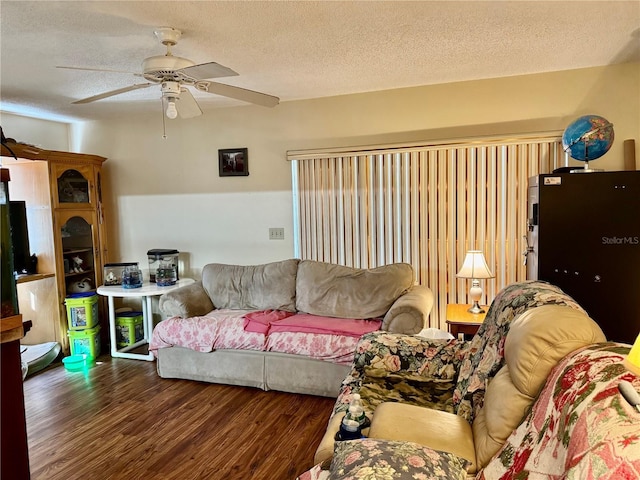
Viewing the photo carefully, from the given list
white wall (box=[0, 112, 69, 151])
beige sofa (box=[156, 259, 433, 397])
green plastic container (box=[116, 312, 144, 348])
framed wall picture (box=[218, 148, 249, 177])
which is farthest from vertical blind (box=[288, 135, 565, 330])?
white wall (box=[0, 112, 69, 151])

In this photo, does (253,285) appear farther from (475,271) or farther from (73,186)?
(73,186)

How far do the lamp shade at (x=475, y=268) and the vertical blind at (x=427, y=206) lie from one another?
14.6 inches

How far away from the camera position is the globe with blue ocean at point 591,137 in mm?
2648

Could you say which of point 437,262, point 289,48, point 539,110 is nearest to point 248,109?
point 289,48

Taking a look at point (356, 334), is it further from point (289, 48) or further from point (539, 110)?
→ point (539, 110)

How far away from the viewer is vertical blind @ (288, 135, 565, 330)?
353cm

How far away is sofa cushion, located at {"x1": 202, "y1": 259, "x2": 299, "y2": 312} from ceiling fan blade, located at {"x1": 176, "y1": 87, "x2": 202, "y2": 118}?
1.61 metres

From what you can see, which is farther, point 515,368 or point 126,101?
point 126,101

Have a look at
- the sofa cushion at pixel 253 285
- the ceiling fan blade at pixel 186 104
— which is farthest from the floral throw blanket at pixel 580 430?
the sofa cushion at pixel 253 285

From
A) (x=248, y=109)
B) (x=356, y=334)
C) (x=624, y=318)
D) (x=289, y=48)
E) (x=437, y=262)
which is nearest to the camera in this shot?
(x=624, y=318)

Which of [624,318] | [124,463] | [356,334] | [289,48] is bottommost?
[124,463]

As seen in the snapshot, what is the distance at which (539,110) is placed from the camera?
135 inches

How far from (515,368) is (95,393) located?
3.16 m

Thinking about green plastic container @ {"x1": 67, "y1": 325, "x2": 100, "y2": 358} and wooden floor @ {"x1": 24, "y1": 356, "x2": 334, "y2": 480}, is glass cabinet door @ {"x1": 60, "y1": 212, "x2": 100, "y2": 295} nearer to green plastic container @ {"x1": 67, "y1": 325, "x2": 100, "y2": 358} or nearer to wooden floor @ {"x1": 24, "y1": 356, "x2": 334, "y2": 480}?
green plastic container @ {"x1": 67, "y1": 325, "x2": 100, "y2": 358}
